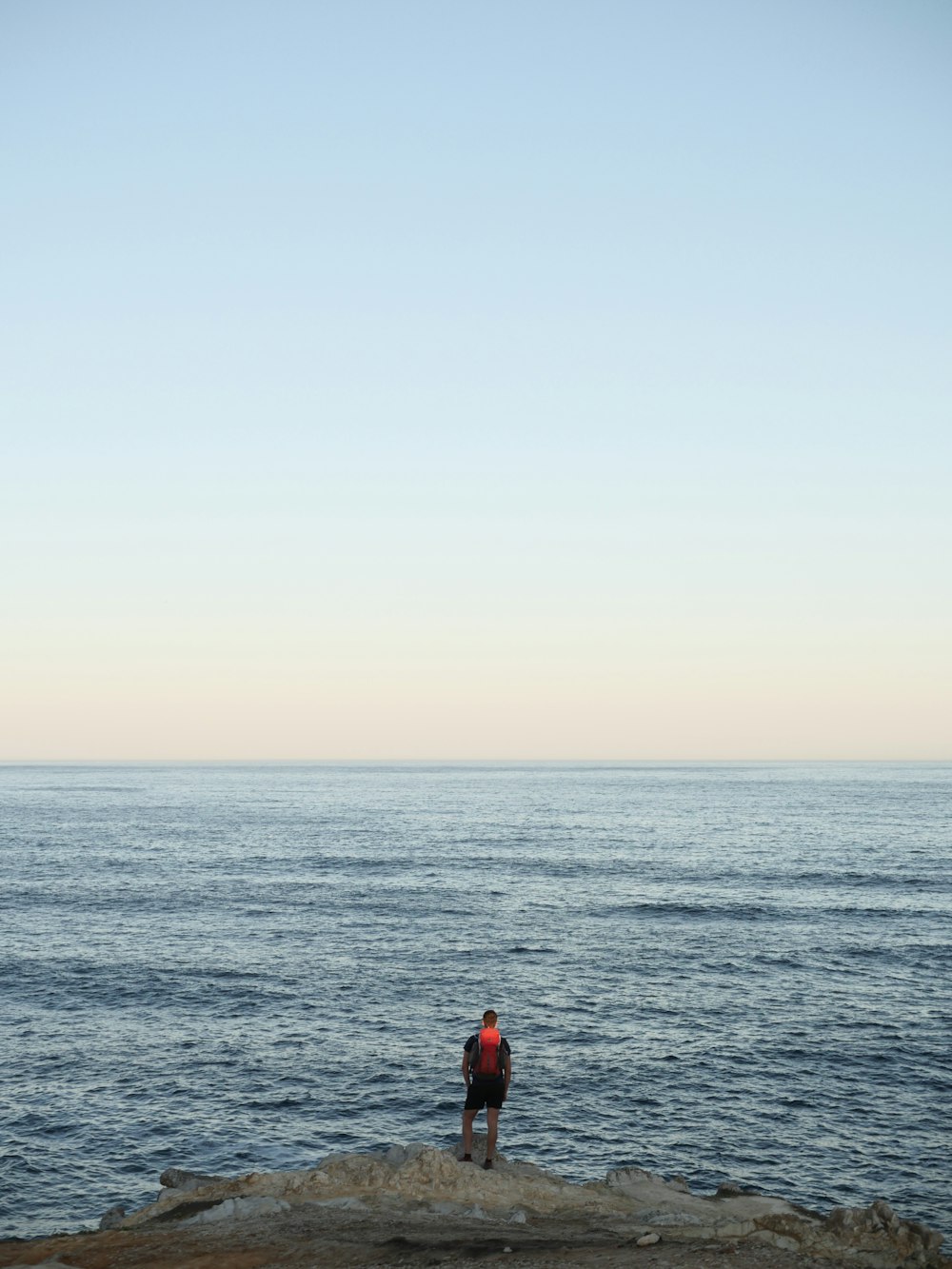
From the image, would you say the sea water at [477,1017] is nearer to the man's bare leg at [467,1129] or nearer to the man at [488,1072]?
the man's bare leg at [467,1129]

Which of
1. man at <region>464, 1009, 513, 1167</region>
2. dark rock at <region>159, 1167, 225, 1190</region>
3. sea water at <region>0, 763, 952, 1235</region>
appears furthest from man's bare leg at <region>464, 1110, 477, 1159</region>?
dark rock at <region>159, 1167, 225, 1190</region>

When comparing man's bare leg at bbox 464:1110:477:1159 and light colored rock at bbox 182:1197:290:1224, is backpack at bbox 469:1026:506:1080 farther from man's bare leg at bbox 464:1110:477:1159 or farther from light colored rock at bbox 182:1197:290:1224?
light colored rock at bbox 182:1197:290:1224

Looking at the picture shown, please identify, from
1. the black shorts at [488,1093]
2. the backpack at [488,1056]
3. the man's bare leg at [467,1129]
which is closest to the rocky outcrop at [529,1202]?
the man's bare leg at [467,1129]

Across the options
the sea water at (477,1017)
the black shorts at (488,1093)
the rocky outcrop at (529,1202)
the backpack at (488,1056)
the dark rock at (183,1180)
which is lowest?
the sea water at (477,1017)

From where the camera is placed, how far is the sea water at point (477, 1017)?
24.8 m

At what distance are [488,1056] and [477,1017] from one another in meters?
16.2

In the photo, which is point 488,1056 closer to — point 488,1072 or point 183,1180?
point 488,1072

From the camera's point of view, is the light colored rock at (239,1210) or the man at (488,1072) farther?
the man at (488,1072)

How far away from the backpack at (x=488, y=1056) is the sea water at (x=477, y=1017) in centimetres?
576

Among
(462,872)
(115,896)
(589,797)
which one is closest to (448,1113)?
(115,896)

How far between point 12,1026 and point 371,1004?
12.5 meters

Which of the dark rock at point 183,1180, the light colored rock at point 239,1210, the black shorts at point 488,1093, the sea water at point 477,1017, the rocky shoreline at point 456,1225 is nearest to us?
the rocky shoreline at point 456,1225

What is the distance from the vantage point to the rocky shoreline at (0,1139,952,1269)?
1538 cm

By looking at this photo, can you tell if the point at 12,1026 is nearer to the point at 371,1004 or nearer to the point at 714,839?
the point at 371,1004
